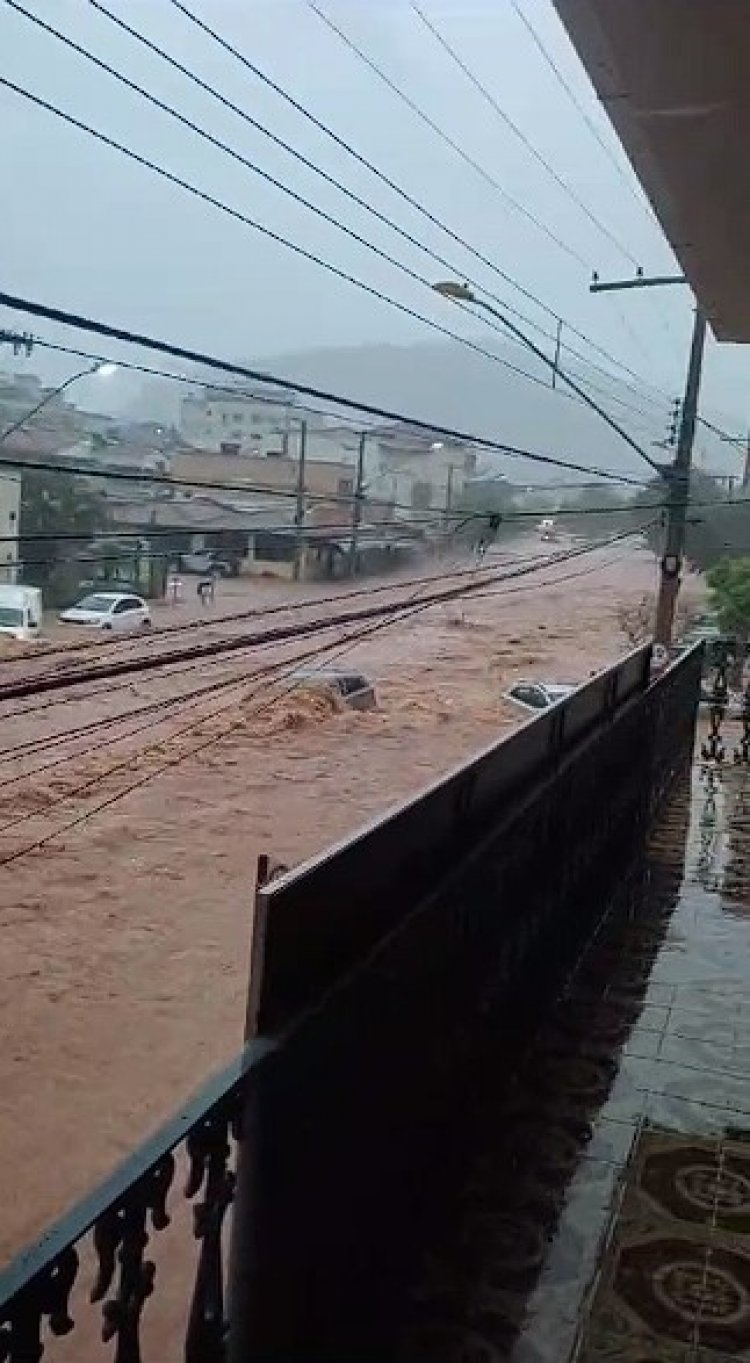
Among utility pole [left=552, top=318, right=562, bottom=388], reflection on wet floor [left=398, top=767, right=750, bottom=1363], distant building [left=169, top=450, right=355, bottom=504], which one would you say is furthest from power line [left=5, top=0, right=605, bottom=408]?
reflection on wet floor [left=398, top=767, right=750, bottom=1363]

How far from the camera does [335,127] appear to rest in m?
4.16

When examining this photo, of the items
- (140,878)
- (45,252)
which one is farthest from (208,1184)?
(140,878)

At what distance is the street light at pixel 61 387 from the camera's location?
2482 millimetres

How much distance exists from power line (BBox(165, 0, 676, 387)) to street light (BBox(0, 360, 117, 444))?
705 millimetres

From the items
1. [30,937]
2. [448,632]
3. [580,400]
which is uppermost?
[580,400]

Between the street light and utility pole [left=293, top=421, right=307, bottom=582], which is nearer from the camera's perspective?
the street light

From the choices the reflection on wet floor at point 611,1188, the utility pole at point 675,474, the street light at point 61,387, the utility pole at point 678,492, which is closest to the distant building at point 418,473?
the utility pole at point 675,474

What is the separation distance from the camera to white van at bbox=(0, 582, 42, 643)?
35.5 ft

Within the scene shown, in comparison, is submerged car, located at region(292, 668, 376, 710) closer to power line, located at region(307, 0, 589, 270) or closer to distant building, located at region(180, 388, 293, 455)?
power line, located at region(307, 0, 589, 270)

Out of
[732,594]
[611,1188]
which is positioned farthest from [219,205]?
[732,594]

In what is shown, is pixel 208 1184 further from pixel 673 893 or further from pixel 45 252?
pixel 45 252

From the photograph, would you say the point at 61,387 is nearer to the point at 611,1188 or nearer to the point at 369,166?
the point at 369,166

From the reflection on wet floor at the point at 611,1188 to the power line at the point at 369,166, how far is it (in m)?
2.14

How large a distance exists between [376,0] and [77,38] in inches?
36.0
